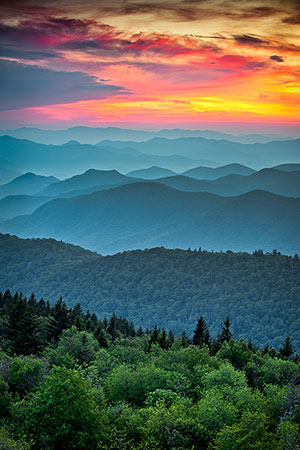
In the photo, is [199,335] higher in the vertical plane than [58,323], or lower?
lower

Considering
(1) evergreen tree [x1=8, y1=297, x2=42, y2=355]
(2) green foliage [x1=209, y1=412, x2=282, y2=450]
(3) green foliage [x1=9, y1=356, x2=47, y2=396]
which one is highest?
(1) evergreen tree [x1=8, y1=297, x2=42, y2=355]

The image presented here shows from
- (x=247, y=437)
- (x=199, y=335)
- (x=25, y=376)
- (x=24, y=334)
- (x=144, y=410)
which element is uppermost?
(x=199, y=335)

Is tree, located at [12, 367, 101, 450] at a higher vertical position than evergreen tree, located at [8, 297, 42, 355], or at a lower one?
lower

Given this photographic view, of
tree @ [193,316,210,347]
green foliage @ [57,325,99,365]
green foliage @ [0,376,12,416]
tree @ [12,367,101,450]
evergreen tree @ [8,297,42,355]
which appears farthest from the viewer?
tree @ [193,316,210,347]

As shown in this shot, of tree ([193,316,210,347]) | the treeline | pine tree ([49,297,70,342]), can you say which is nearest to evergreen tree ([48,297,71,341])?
pine tree ([49,297,70,342])

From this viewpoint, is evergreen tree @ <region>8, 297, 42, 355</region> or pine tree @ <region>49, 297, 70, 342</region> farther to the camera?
pine tree @ <region>49, 297, 70, 342</region>

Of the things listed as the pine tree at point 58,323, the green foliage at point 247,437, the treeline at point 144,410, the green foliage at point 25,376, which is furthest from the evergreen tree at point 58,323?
the green foliage at point 247,437

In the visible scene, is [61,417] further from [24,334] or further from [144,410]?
[24,334]

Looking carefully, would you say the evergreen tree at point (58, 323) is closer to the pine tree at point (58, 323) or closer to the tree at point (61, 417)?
the pine tree at point (58, 323)

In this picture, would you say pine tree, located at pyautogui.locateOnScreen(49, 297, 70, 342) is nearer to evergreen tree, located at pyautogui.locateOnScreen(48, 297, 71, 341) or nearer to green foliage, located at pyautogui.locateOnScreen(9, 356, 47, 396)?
evergreen tree, located at pyautogui.locateOnScreen(48, 297, 71, 341)

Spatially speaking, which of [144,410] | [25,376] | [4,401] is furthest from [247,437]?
[25,376]

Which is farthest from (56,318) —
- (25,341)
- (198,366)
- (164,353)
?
(198,366)

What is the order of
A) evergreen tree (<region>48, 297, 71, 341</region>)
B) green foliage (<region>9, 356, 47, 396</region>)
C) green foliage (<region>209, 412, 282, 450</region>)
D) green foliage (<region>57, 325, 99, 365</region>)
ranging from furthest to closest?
evergreen tree (<region>48, 297, 71, 341</region>)
green foliage (<region>57, 325, 99, 365</region>)
green foliage (<region>9, 356, 47, 396</region>)
green foliage (<region>209, 412, 282, 450</region>)

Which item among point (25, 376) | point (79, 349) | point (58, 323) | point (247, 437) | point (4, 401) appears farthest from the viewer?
point (58, 323)
